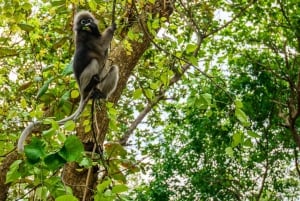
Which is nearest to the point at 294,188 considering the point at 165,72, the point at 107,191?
the point at 165,72

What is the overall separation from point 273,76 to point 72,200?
7.37 metres

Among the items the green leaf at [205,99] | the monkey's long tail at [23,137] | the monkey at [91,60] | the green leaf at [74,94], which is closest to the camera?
the monkey's long tail at [23,137]

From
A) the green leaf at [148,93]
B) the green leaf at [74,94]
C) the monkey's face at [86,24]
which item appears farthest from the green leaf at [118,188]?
the monkey's face at [86,24]

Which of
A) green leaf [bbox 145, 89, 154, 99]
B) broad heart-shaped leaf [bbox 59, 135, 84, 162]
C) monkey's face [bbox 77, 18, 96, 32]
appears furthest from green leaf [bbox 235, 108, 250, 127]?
monkey's face [bbox 77, 18, 96, 32]

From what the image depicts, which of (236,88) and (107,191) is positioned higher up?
(236,88)

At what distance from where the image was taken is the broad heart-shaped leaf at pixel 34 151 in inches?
52.2

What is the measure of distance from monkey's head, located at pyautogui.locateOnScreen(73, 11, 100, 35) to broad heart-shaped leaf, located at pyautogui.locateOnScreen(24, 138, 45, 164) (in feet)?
7.55

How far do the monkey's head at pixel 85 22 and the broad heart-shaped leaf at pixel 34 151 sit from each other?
2.30 meters

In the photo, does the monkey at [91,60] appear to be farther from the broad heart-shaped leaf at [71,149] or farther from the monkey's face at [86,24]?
the broad heart-shaped leaf at [71,149]

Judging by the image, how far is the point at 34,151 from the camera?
4.39ft

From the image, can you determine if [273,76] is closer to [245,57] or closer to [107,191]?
[245,57]

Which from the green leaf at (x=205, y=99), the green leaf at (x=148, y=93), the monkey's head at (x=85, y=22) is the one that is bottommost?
the green leaf at (x=205, y=99)

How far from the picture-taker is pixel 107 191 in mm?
1702

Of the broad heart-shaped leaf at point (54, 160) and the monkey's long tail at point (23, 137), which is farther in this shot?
the monkey's long tail at point (23, 137)
